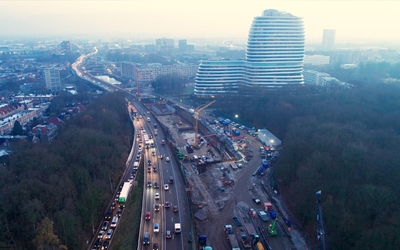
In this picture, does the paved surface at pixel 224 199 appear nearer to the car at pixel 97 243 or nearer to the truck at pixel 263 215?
the truck at pixel 263 215

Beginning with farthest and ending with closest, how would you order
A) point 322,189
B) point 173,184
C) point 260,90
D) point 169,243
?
point 260,90
point 173,184
point 322,189
point 169,243

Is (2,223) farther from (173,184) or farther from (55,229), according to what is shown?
(173,184)

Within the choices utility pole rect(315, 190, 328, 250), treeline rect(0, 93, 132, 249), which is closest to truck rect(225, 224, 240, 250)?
utility pole rect(315, 190, 328, 250)

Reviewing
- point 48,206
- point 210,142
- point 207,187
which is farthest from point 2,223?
point 210,142

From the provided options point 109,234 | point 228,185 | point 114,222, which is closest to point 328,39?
point 228,185

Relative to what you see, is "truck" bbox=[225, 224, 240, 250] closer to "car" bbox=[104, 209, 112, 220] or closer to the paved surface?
the paved surface

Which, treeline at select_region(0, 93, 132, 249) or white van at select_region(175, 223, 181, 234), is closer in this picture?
treeline at select_region(0, 93, 132, 249)

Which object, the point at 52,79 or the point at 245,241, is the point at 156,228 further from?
the point at 52,79
